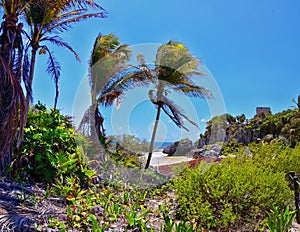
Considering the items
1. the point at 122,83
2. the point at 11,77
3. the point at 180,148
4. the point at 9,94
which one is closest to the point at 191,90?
the point at 122,83

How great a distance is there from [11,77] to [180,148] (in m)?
10.3

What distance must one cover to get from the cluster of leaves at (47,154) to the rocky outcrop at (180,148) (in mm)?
7537

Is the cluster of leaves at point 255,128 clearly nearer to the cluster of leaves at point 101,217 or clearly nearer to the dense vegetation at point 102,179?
the dense vegetation at point 102,179

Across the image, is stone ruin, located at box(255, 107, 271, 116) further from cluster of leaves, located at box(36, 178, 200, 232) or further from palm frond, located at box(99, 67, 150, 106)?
cluster of leaves, located at box(36, 178, 200, 232)

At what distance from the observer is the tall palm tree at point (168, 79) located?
11.0m

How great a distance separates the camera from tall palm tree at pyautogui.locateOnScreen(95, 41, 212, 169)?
36.2ft

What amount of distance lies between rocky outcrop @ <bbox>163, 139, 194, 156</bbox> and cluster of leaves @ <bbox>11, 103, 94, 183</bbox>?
24.7 ft

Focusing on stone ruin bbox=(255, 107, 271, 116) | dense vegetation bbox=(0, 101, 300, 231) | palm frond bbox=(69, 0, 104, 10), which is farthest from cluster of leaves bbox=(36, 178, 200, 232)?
stone ruin bbox=(255, 107, 271, 116)

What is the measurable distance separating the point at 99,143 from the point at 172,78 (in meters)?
3.61

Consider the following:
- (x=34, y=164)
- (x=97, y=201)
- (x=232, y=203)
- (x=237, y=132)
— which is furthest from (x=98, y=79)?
(x=237, y=132)

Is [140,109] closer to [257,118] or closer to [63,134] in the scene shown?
[63,134]

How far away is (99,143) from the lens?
930 centimetres

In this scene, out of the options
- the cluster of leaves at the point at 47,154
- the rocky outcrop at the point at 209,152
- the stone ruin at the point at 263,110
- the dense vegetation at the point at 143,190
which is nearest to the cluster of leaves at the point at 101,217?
the dense vegetation at the point at 143,190

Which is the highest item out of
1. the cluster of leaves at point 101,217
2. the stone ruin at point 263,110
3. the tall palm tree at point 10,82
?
the stone ruin at point 263,110
